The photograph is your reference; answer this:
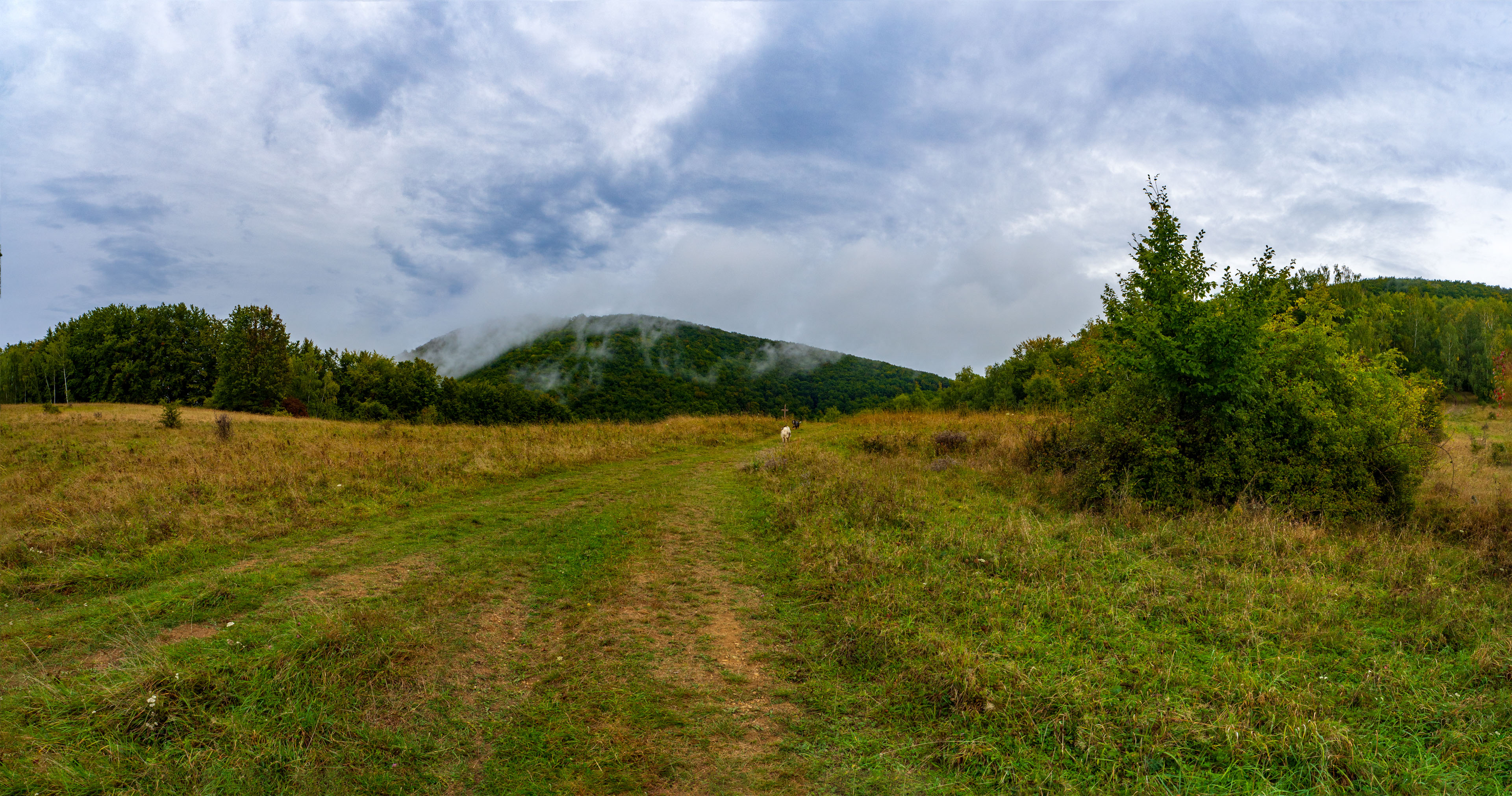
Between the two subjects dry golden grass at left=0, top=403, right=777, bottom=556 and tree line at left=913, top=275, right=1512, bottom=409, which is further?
tree line at left=913, top=275, right=1512, bottom=409

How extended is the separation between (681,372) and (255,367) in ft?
142

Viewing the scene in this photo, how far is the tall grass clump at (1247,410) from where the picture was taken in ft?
34.1

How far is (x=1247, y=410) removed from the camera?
35.1 ft

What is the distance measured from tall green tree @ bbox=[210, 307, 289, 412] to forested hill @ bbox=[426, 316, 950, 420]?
21.2 metres

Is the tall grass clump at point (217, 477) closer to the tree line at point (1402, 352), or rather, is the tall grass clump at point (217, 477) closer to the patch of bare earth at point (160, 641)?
the patch of bare earth at point (160, 641)

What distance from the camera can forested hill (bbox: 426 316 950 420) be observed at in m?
67.4

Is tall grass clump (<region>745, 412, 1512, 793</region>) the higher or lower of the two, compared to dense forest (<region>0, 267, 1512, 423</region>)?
lower

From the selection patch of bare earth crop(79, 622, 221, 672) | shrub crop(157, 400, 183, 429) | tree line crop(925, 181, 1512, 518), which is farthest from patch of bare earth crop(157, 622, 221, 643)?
shrub crop(157, 400, 183, 429)

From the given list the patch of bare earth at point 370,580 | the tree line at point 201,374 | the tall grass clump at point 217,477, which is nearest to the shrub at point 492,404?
the tree line at point 201,374

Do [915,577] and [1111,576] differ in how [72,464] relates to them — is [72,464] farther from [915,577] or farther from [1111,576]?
[1111,576]

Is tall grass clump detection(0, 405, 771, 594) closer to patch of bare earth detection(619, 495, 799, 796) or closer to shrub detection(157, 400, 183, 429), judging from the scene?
shrub detection(157, 400, 183, 429)

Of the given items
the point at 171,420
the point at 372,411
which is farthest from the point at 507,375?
the point at 171,420

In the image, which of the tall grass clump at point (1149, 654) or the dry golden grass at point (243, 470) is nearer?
the tall grass clump at point (1149, 654)

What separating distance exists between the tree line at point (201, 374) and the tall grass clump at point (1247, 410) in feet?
145
